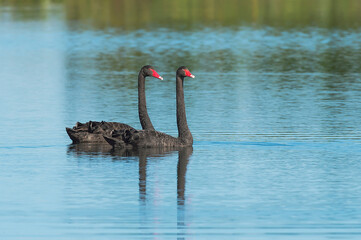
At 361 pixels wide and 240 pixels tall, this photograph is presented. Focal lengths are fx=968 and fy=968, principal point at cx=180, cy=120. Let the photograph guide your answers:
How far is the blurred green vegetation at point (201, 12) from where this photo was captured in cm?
5906

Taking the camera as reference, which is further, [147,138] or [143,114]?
[143,114]

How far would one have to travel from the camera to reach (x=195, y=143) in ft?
60.4

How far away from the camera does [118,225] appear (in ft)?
39.4

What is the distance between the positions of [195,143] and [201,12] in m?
51.8

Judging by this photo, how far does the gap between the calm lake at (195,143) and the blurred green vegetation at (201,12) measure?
36.4ft

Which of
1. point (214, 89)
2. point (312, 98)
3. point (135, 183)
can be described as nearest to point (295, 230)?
point (135, 183)

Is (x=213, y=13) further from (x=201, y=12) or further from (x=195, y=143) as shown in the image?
(x=195, y=143)

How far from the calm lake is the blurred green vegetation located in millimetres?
11083

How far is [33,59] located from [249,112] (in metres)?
17.6

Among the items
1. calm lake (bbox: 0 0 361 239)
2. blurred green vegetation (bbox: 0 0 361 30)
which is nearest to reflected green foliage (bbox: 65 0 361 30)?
blurred green vegetation (bbox: 0 0 361 30)

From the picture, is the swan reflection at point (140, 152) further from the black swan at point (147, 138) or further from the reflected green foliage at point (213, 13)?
the reflected green foliage at point (213, 13)

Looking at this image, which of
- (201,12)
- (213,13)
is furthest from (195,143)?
(201,12)

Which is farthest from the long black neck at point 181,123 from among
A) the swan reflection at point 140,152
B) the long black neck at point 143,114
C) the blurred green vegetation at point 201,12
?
the blurred green vegetation at point 201,12

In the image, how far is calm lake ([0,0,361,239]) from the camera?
40.4 feet
